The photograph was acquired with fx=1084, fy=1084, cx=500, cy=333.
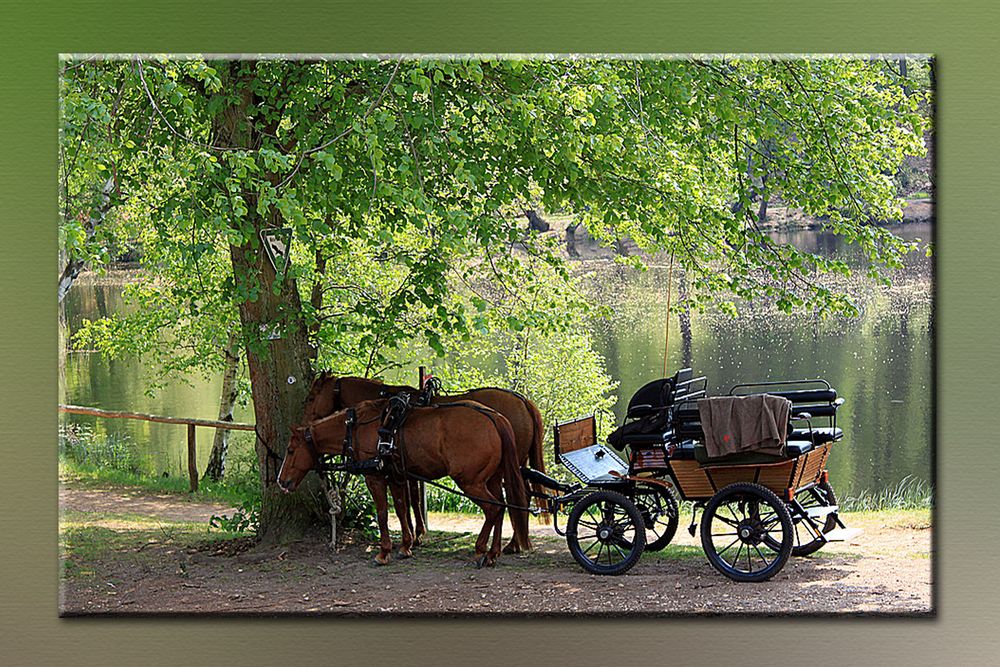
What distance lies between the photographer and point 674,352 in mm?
4379

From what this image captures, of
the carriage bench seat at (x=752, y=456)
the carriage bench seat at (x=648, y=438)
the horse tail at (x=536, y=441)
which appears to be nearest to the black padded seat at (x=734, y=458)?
the carriage bench seat at (x=752, y=456)

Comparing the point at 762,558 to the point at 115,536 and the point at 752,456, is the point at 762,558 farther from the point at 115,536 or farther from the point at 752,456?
the point at 115,536

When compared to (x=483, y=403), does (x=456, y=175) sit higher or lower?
higher

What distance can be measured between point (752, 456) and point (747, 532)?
30 centimetres

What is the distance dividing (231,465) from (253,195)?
44.0 inches

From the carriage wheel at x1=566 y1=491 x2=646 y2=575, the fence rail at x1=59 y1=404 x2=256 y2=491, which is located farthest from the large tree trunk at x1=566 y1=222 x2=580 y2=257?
the fence rail at x1=59 y1=404 x2=256 y2=491

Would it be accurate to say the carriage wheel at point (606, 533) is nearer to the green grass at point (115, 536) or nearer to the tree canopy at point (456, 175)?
the tree canopy at point (456, 175)

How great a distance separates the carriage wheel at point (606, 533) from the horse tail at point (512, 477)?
215mm

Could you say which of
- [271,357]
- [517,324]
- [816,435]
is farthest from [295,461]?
[816,435]

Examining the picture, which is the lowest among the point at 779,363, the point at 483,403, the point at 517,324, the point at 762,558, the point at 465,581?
the point at 465,581

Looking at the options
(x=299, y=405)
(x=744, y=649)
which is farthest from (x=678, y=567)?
(x=299, y=405)

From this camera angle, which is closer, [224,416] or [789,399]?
[789,399]

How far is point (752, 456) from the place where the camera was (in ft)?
13.9
